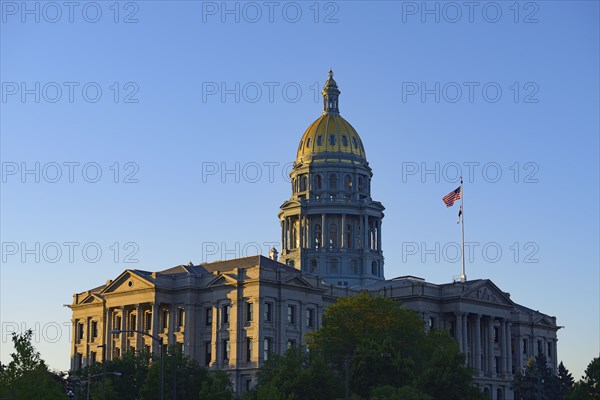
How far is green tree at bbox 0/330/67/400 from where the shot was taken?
86.1 metres

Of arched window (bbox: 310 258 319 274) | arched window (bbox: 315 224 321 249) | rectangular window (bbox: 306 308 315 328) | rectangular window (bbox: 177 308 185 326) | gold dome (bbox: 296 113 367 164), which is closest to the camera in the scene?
rectangular window (bbox: 306 308 315 328)

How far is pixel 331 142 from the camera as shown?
18400 cm

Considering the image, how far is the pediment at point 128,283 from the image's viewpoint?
470ft

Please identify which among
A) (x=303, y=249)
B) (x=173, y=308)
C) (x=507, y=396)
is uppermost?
(x=303, y=249)

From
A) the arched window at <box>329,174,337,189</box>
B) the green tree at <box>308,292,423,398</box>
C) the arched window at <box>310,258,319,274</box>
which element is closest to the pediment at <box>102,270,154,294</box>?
the green tree at <box>308,292,423,398</box>

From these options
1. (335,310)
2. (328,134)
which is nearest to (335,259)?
(328,134)

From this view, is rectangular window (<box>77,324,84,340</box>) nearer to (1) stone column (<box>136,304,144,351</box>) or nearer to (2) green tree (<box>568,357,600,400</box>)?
(1) stone column (<box>136,304,144,351</box>)

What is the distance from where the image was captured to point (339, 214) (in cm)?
17725

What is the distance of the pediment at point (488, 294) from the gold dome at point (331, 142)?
33.5 meters

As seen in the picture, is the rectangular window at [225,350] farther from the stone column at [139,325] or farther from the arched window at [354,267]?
the arched window at [354,267]

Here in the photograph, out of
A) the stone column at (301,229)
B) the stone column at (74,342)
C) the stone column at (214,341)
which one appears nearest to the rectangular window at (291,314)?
the stone column at (214,341)

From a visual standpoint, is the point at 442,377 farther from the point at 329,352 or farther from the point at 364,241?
the point at 364,241

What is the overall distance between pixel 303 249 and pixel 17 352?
295 ft

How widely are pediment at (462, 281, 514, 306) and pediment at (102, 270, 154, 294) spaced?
1605 inches
